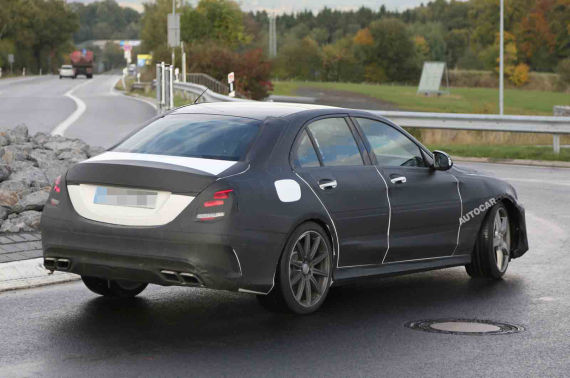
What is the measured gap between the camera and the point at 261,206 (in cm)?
773

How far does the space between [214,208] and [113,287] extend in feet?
5.35

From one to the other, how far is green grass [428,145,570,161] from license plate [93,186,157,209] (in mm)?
17117

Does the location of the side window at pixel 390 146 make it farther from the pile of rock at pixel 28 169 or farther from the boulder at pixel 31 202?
the boulder at pixel 31 202

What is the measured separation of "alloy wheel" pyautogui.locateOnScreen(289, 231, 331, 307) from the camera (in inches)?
319

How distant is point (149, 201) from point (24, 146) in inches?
322

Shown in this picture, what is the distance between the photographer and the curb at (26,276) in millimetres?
9336

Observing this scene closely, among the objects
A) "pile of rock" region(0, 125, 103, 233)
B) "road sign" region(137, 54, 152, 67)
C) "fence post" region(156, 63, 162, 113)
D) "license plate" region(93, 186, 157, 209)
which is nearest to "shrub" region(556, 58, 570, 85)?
"road sign" region(137, 54, 152, 67)

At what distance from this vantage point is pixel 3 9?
15912 centimetres

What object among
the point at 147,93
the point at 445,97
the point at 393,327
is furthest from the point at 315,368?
the point at 445,97

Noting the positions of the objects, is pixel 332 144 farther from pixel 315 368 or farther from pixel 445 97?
pixel 445 97

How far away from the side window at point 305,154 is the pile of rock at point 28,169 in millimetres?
4381

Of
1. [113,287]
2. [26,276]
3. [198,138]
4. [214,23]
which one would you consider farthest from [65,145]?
[214,23]

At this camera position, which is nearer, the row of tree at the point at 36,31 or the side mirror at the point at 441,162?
the side mirror at the point at 441,162

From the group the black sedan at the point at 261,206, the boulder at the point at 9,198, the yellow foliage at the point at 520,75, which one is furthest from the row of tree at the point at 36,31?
the black sedan at the point at 261,206
